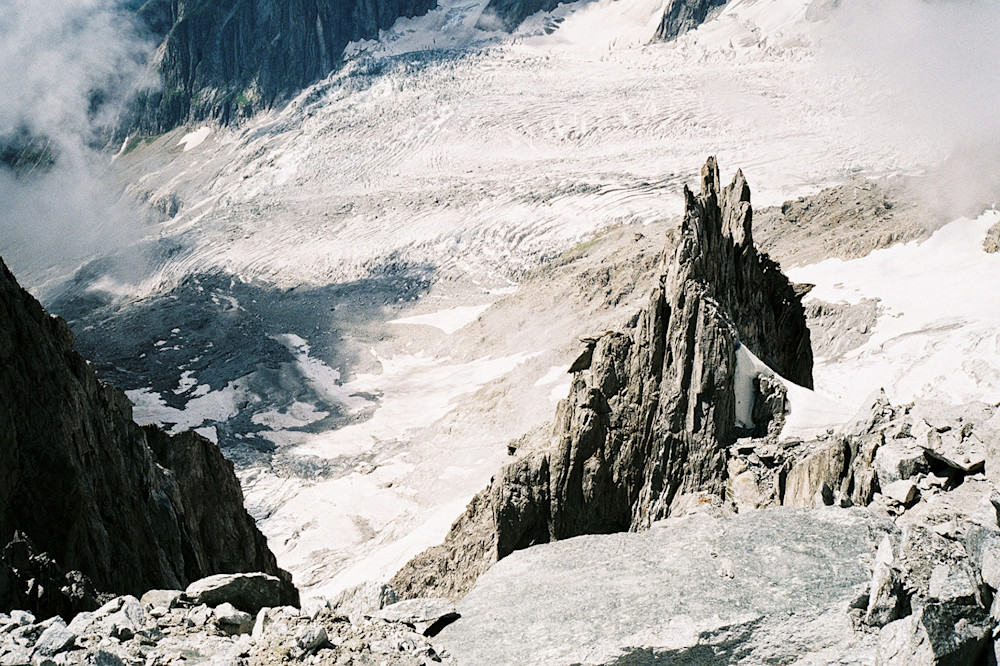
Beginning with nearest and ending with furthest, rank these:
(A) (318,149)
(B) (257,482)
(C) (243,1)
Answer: (B) (257,482)
(A) (318,149)
(C) (243,1)

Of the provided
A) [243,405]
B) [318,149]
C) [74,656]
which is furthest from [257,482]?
[318,149]

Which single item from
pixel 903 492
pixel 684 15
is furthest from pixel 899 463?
pixel 684 15

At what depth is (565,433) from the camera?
22844 mm

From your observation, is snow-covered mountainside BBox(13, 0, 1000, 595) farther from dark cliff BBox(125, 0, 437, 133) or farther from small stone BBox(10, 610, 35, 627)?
small stone BBox(10, 610, 35, 627)

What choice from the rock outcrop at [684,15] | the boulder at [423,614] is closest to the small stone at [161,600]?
the boulder at [423,614]

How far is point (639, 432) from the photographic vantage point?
22.2 meters

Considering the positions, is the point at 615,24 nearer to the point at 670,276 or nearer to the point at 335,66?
the point at 335,66

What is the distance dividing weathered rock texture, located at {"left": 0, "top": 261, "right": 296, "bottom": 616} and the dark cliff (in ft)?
569

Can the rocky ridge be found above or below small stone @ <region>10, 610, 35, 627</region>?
below

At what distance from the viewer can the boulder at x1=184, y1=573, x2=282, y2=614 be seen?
37.2 feet

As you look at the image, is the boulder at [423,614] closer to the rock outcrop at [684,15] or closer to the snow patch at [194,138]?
the rock outcrop at [684,15]

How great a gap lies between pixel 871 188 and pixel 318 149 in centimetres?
9286

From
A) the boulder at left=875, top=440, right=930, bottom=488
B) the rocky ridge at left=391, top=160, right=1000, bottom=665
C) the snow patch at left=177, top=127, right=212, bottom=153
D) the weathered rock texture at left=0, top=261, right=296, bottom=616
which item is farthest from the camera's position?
the snow patch at left=177, top=127, right=212, bottom=153

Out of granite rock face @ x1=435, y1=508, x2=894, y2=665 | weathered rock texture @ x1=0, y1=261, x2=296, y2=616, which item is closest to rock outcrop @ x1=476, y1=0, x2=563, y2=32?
weathered rock texture @ x1=0, y1=261, x2=296, y2=616
